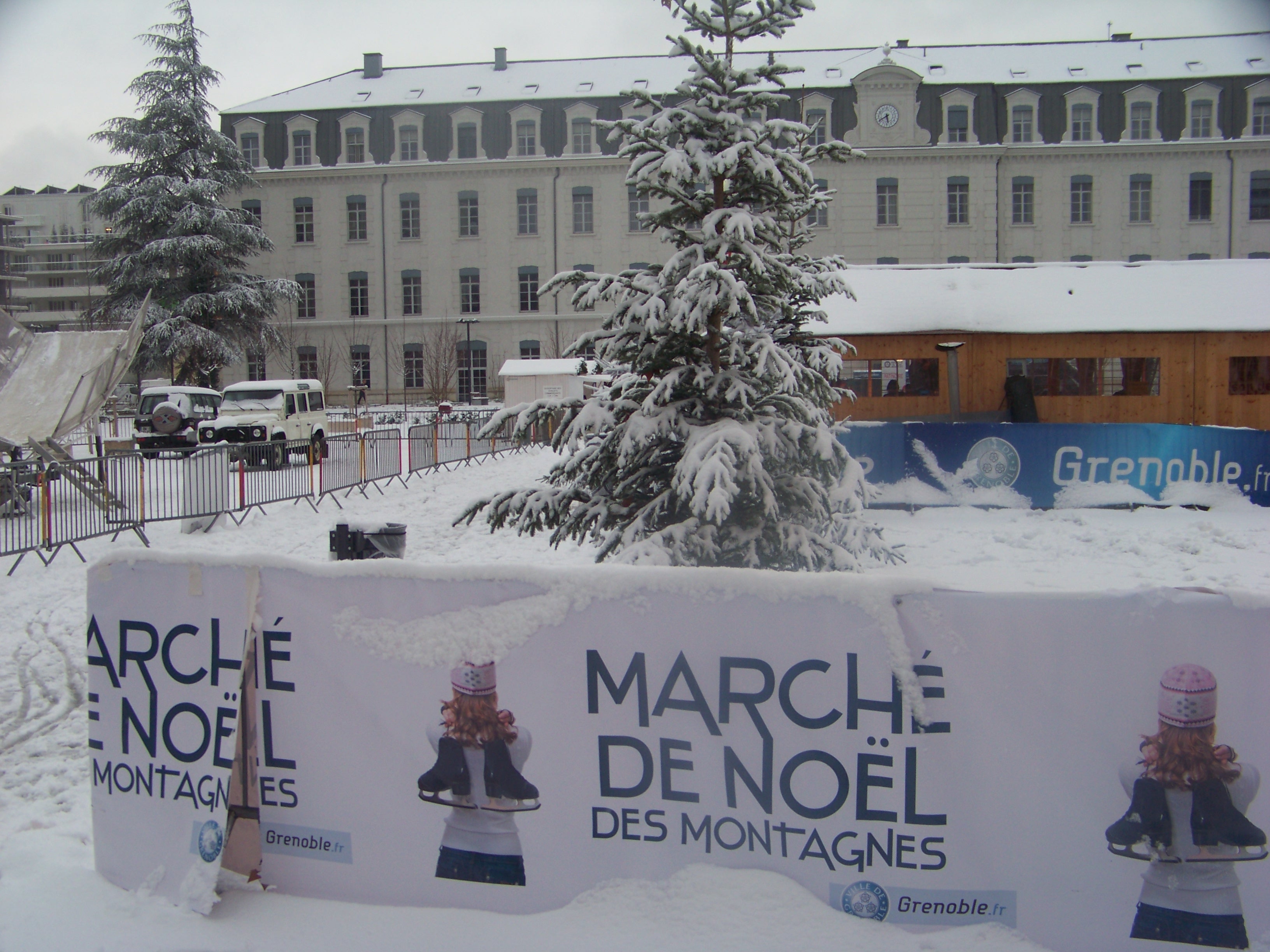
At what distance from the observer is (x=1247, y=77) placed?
1988 inches

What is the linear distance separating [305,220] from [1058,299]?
47.4 metres

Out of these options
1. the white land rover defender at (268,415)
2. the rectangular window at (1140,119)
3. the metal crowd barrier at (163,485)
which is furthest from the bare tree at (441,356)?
the rectangular window at (1140,119)

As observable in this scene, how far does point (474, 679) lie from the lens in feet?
12.4

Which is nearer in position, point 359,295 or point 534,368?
point 534,368

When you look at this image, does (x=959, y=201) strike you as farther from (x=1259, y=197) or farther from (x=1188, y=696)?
(x=1188, y=696)

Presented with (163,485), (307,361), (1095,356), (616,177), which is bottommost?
(163,485)

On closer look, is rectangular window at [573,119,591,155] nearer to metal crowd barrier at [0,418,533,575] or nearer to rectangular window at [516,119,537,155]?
rectangular window at [516,119,537,155]

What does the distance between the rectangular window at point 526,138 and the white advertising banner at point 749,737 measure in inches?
2120

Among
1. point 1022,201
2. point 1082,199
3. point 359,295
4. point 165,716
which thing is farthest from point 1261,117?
point 165,716

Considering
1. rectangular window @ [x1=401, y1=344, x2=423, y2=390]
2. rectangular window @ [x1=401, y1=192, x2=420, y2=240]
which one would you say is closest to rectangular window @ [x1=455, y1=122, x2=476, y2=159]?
rectangular window @ [x1=401, y1=192, x2=420, y2=240]

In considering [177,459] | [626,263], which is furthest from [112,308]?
[177,459]

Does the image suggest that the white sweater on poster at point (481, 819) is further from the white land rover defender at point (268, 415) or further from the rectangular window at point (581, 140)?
the rectangular window at point (581, 140)

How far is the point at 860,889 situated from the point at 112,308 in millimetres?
51059

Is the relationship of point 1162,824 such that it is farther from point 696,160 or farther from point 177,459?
point 177,459
